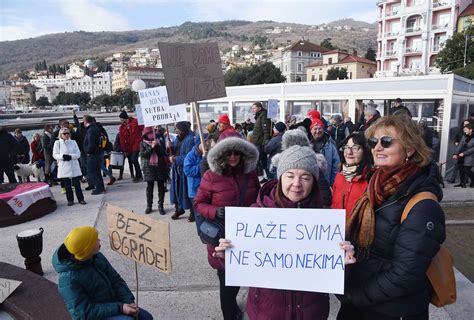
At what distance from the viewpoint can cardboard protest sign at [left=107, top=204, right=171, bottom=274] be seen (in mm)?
2312

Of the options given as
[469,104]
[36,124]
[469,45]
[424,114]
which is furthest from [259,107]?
[36,124]

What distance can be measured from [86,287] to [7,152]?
790 cm

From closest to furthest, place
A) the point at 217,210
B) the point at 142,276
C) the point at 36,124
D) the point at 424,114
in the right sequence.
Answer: the point at 217,210, the point at 142,276, the point at 424,114, the point at 36,124

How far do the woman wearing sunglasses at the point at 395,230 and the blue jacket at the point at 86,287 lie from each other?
1.78 meters

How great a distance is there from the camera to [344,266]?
5.97 feet

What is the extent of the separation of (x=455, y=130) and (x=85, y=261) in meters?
10.9

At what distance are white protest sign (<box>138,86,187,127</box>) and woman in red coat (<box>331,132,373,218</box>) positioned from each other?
4.01 m

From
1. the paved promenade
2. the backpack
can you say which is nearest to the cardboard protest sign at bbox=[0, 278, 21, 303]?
the paved promenade

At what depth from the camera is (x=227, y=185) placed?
→ 9.71ft

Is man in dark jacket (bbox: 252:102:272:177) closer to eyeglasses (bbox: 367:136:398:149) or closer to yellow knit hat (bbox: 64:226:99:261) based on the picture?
yellow knit hat (bbox: 64:226:99:261)

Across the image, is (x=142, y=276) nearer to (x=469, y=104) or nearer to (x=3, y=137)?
(x=3, y=137)

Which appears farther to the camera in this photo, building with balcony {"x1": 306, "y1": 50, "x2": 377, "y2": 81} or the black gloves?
building with balcony {"x1": 306, "y1": 50, "x2": 377, "y2": 81}

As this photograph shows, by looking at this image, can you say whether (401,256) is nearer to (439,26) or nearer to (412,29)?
(439,26)

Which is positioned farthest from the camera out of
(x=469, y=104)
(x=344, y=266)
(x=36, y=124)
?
(x=36, y=124)
